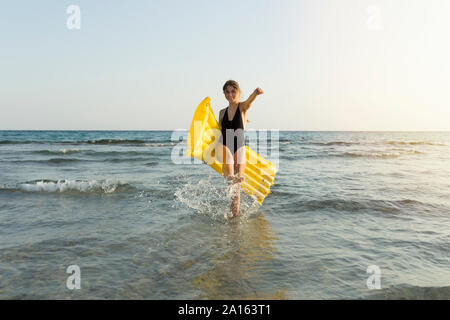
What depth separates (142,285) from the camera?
3086 millimetres

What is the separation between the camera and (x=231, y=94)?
5379 mm

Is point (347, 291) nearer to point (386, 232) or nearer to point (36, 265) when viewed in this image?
point (386, 232)

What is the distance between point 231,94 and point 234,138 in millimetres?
762

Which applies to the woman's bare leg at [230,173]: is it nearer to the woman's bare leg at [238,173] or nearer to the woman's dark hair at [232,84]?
the woman's bare leg at [238,173]

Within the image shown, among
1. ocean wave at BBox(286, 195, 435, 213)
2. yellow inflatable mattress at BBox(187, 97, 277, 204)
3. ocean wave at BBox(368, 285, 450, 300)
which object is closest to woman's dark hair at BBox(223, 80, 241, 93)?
yellow inflatable mattress at BBox(187, 97, 277, 204)

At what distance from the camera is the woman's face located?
211 inches

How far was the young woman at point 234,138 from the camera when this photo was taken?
5.42 metres

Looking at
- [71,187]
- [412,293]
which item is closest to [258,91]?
[412,293]

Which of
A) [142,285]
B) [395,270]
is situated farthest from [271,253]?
[142,285]

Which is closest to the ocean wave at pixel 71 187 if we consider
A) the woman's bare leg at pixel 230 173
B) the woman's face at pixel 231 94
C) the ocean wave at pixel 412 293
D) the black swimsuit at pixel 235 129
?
the woman's bare leg at pixel 230 173

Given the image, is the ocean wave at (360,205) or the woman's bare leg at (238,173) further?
the ocean wave at (360,205)

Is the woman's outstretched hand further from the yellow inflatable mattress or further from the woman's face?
the yellow inflatable mattress
